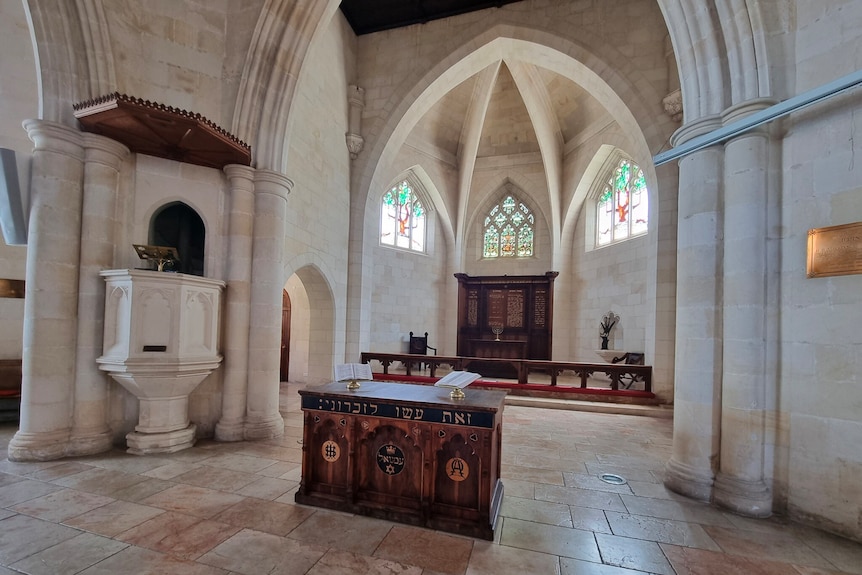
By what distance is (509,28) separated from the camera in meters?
8.84

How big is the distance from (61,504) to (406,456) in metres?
2.76

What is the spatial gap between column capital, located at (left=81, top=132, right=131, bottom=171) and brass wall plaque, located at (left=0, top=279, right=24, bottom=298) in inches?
129

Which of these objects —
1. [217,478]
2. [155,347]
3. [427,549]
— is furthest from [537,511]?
[155,347]

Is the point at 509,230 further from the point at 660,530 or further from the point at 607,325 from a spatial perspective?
the point at 660,530

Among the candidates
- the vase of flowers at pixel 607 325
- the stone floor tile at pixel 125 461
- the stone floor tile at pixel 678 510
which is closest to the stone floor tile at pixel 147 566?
the stone floor tile at pixel 125 461

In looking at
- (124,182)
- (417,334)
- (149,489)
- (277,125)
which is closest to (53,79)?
(124,182)

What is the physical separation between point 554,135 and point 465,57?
13.6ft

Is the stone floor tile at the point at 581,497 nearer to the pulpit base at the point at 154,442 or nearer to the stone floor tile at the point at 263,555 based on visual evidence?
the stone floor tile at the point at 263,555

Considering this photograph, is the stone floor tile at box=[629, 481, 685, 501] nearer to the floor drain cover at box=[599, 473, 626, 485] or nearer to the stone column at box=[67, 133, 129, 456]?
the floor drain cover at box=[599, 473, 626, 485]

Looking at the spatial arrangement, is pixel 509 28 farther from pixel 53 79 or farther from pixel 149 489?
pixel 149 489

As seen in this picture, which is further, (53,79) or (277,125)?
(277,125)

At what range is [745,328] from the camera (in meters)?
3.41

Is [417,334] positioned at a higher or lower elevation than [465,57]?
lower

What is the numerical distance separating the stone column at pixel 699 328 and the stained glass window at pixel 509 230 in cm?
969
